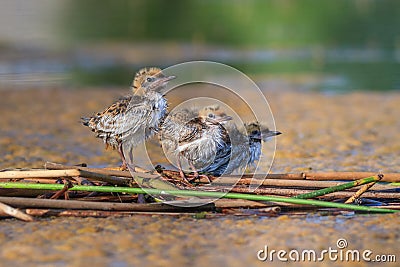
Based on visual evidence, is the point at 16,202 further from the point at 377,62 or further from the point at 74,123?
the point at 377,62

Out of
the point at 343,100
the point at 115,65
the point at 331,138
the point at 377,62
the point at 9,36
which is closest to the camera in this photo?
the point at 331,138

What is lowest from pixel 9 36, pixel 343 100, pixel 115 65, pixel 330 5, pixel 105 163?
pixel 105 163

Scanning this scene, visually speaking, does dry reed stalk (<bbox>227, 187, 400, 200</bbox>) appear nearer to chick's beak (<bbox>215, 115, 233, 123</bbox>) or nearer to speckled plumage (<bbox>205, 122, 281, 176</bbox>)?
speckled plumage (<bbox>205, 122, 281, 176</bbox>)

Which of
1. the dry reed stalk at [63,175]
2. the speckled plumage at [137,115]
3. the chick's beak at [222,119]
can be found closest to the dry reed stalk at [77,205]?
the dry reed stalk at [63,175]

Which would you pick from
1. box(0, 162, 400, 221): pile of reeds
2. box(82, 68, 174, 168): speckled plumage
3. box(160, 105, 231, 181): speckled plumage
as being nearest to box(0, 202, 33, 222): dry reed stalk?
box(0, 162, 400, 221): pile of reeds

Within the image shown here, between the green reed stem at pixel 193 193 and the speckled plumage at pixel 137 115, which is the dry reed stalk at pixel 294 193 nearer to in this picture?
the green reed stem at pixel 193 193

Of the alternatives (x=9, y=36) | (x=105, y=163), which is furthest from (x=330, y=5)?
(x=105, y=163)
